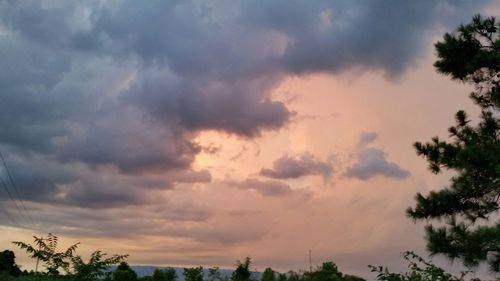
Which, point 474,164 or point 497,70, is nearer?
point 474,164

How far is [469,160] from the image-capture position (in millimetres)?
17359

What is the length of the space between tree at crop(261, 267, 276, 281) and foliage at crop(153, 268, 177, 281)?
769 centimetres

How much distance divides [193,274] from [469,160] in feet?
40.0

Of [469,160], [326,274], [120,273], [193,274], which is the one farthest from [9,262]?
[469,160]

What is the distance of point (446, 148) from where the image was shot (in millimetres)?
20188

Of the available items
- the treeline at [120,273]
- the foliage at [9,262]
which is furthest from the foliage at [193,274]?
the foliage at [9,262]

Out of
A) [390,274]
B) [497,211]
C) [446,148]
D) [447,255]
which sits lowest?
[390,274]

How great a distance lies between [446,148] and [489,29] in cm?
425

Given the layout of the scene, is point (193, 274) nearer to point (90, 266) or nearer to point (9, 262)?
point (90, 266)

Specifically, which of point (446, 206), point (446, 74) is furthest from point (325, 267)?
point (446, 74)

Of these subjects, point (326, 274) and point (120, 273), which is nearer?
point (326, 274)

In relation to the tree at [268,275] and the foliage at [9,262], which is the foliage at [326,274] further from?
the foliage at [9,262]

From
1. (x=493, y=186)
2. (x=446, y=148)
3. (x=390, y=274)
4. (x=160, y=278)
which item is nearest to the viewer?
(x=390, y=274)

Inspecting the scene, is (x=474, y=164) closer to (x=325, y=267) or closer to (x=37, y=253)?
(x=325, y=267)
